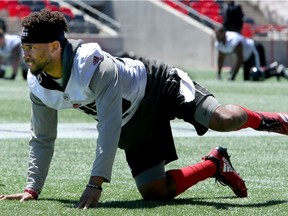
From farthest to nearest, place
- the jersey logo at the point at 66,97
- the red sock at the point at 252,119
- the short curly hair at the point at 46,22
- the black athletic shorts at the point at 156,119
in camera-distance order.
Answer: the red sock at the point at 252,119
the black athletic shorts at the point at 156,119
the jersey logo at the point at 66,97
the short curly hair at the point at 46,22

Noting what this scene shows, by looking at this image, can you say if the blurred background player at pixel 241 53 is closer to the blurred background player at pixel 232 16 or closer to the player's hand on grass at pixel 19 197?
the blurred background player at pixel 232 16

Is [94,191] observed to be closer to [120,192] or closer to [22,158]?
[120,192]

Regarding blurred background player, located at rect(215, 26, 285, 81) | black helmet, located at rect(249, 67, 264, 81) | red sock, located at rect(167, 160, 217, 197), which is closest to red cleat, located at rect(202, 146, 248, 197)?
red sock, located at rect(167, 160, 217, 197)

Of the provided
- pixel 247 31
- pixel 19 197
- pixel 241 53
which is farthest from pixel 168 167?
pixel 247 31

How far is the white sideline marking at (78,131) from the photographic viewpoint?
10.3 meters

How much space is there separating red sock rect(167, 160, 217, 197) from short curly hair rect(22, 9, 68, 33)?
127 centimetres

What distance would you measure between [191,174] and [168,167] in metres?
1.71

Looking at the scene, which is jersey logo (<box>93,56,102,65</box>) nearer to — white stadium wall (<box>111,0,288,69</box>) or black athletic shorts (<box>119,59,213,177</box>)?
black athletic shorts (<box>119,59,213,177</box>)

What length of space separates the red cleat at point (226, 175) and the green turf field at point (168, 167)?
0.07 metres

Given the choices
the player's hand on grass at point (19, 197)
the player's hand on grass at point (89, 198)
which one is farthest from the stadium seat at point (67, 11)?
the player's hand on grass at point (89, 198)

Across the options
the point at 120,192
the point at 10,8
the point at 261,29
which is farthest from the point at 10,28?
the point at 120,192

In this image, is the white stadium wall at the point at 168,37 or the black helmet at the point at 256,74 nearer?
the black helmet at the point at 256,74

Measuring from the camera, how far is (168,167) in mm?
7941

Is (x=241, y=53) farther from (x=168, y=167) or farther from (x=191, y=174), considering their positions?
Result: (x=191, y=174)
